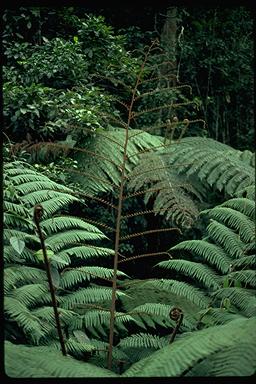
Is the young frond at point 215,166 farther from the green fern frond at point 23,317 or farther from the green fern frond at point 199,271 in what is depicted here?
the green fern frond at point 23,317

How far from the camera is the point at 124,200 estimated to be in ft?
12.8

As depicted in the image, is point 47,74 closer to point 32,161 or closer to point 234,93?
point 32,161

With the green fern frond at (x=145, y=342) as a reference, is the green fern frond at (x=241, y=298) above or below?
above

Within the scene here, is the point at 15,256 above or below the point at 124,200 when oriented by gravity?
above

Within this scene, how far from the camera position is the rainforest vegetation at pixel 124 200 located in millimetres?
1309

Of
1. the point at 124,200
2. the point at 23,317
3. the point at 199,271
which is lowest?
the point at 124,200

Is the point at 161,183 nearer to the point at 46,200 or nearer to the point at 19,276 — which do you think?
the point at 46,200

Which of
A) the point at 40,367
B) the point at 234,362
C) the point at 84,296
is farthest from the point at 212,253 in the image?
the point at 40,367

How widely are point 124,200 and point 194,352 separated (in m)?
3.01

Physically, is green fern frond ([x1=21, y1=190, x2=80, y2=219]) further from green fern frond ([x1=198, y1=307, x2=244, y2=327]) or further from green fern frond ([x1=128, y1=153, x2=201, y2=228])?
green fern frond ([x1=128, y1=153, x2=201, y2=228])

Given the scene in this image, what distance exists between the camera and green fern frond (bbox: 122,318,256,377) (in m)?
0.90

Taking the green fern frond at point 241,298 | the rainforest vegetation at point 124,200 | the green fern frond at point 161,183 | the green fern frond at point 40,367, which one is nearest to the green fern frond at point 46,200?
the rainforest vegetation at point 124,200

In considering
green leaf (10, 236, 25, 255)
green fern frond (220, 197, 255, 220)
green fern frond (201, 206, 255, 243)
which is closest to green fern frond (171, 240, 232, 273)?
green fern frond (201, 206, 255, 243)
